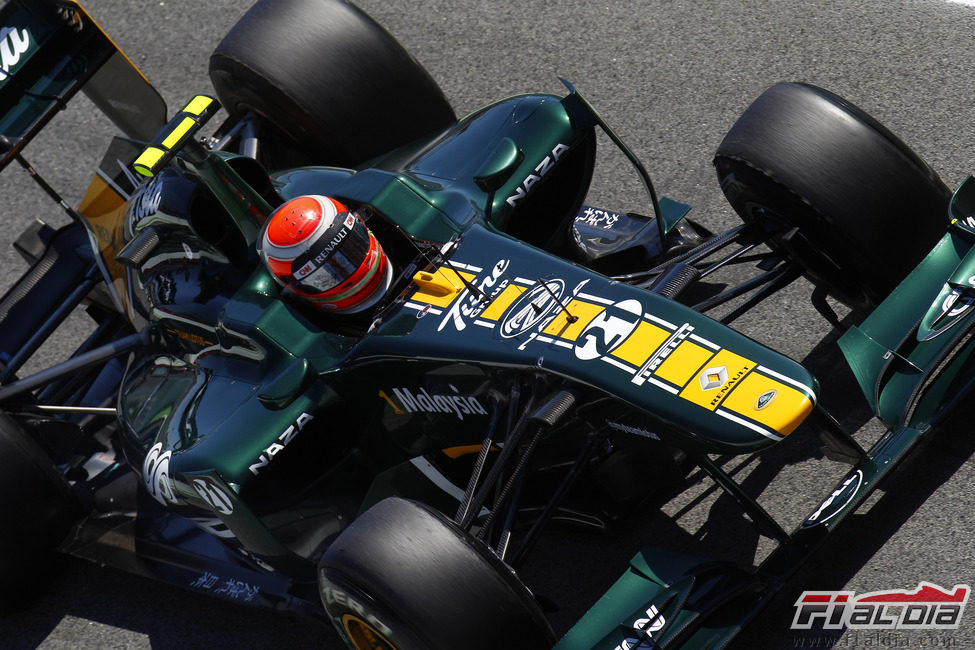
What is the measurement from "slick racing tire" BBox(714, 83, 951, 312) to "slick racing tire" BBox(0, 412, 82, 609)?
2.96 metres

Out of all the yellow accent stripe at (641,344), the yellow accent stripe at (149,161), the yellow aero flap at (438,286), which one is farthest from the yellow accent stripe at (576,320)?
the yellow accent stripe at (149,161)

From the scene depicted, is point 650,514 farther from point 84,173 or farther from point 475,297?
point 84,173

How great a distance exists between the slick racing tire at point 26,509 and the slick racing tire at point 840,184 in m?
2.96

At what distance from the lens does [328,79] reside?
569 cm

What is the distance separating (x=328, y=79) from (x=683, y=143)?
77.8 inches

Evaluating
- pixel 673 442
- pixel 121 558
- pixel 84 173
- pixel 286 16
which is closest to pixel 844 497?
pixel 673 442

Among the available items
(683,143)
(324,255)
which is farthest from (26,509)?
(683,143)

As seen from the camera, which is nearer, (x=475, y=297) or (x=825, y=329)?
(x=475, y=297)

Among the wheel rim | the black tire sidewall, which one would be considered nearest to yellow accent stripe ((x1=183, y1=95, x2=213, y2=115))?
the black tire sidewall

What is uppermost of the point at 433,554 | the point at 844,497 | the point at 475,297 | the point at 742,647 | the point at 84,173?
the point at 84,173

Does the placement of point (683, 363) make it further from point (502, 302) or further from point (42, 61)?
point (42, 61)

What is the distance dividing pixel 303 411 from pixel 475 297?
726mm

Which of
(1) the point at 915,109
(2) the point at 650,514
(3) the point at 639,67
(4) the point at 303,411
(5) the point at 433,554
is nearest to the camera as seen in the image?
(5) the point at 433,554

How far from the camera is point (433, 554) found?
3699mm
